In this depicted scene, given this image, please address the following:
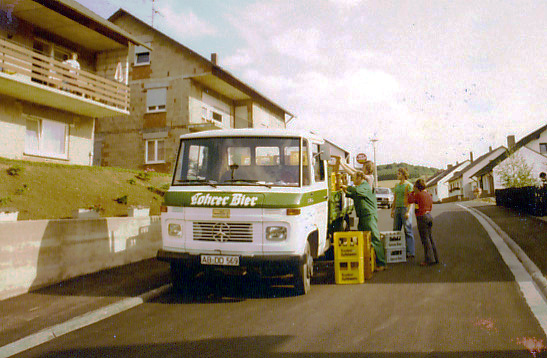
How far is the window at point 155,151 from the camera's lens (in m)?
26.2

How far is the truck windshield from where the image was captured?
6.57 metres

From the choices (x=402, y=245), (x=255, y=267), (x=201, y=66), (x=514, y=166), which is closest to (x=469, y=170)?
(x=514, y=166)

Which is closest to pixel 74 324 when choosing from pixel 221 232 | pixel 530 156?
pixel 221 232

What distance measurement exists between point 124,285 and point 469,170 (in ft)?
222

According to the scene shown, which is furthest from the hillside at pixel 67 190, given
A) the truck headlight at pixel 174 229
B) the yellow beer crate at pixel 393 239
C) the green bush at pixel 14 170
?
the yellow beer crate at pixel 393 239

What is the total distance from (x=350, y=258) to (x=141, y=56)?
25.1 meters

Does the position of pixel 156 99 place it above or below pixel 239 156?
above

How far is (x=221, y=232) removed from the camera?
6.15m

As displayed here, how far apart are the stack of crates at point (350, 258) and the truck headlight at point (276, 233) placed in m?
1.45

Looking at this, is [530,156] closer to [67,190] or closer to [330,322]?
[67,190]

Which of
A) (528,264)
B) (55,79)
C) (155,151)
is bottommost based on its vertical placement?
(528,264)

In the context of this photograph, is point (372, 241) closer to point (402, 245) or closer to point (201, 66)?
point (402, 245)

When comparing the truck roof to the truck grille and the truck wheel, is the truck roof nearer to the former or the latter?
the truck grille

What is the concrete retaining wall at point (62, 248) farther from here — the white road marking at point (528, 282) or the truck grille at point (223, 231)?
the white road marking at point (528, 282)
